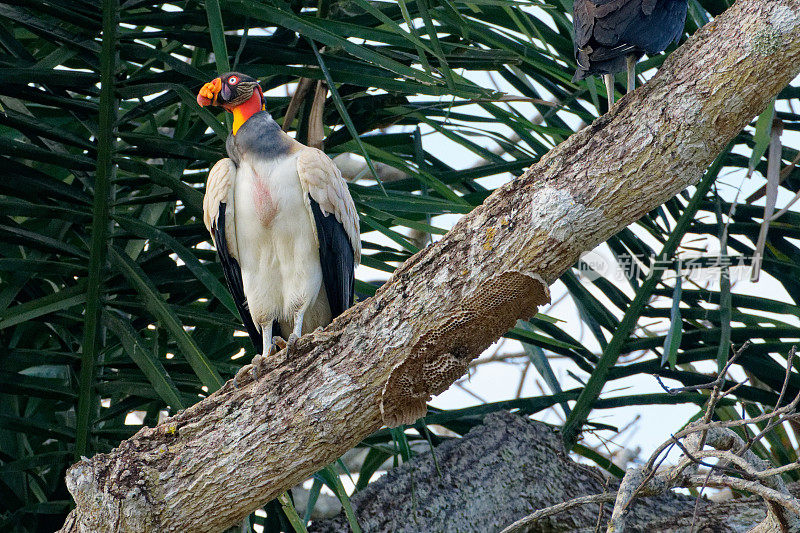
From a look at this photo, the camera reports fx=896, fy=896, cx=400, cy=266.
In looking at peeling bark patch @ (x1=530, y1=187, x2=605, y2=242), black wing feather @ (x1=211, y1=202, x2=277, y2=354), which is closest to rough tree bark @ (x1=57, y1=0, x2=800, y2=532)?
peeling bark patch @ (x1=530, y1=187, x2=605, y2=242)

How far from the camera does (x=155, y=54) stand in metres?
3.49

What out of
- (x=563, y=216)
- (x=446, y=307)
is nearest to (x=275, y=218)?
(x=446, y=307)

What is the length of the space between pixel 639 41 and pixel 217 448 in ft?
5.81

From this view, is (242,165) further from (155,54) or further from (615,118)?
(615,118)

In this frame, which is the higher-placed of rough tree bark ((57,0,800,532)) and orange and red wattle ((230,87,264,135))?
orange and red wattle ((230,87,264,135))

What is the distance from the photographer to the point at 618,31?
2.76 m

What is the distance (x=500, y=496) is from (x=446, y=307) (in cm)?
153

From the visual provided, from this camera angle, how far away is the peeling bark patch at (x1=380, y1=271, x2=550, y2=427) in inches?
91.5

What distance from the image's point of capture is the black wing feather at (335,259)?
3.25 metres

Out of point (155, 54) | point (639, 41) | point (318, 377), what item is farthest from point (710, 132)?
point (155, 54)

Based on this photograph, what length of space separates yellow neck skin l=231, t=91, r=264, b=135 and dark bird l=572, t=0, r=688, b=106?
1274 millimetres

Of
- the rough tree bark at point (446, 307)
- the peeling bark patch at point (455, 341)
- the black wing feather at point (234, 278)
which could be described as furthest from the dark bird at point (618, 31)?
the black wing feather at point (234, 278)

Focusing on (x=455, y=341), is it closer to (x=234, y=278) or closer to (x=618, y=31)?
(x=618, y=31)

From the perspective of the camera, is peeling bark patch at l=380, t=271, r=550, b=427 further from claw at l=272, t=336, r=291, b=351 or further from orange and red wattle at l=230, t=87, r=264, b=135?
orange and red wattle at l=230, t=87, r=264, b=135
